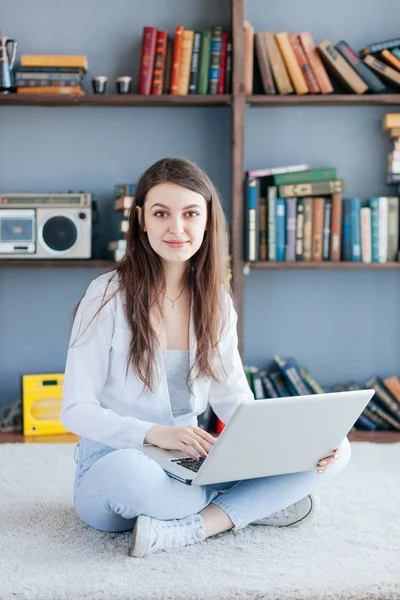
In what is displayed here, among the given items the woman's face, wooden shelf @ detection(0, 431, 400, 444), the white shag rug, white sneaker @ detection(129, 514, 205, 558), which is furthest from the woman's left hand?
wooden shelf @ detection(0, 431, 400, 444)

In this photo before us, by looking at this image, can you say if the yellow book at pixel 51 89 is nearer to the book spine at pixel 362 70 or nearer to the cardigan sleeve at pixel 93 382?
the book spine at pixel 362 70

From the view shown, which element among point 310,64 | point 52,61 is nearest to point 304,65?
point 310,64

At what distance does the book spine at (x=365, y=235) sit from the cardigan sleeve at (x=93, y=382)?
151cm

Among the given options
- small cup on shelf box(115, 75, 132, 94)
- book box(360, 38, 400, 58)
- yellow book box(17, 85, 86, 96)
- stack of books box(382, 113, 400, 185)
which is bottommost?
stack of books box(382, 113, 400, 185)

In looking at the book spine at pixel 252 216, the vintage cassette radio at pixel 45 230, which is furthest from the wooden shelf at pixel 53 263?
the book spine at pixel 252 216

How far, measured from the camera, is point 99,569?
1561mm

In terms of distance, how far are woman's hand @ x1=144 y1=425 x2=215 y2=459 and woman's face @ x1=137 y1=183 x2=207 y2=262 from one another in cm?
39

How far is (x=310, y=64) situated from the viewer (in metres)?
3.04

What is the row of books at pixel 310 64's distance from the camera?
3031 mm

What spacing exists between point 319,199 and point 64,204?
0.97 meters

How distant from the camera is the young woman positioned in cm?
165

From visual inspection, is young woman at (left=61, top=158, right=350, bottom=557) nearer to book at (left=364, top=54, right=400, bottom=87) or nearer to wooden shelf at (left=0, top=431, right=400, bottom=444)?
wooden shelf at (left=0, top=431, right=400, bottom=444)

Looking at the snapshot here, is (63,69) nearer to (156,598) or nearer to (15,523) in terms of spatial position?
(15,523)

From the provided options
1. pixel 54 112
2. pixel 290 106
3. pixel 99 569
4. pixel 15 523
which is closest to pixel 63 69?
pixel 54 112
